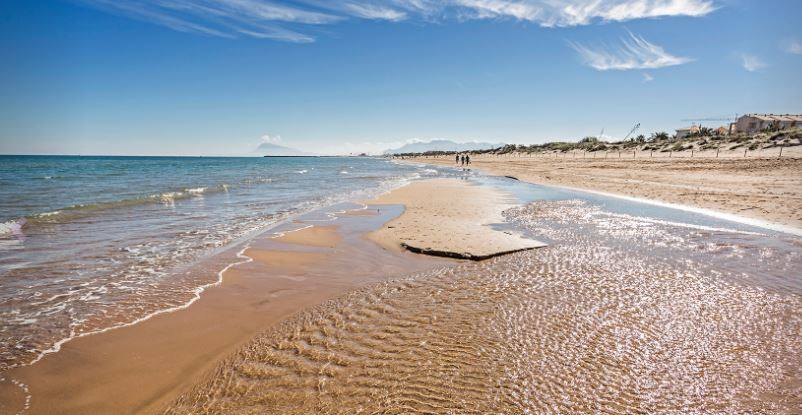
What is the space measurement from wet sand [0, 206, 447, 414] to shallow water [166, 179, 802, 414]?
467 mm

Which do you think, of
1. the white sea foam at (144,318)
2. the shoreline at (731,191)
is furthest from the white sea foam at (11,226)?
the shoreline at (731,191)

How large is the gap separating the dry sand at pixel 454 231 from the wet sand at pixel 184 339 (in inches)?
32.9

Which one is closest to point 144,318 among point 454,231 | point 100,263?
point 100,263

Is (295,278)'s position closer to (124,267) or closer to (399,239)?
(399,239)

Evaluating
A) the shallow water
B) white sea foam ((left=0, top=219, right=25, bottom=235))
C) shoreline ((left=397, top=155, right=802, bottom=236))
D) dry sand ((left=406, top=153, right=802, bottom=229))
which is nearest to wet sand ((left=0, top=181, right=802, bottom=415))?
the shallow water

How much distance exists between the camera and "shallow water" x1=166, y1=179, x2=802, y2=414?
320 centimetres

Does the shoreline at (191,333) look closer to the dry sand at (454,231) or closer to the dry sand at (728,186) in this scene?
the dry sand at (454,231)

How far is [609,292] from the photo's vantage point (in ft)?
18.1

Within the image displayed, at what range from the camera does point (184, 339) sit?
15.5ft

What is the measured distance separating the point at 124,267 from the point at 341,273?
4.91 metres

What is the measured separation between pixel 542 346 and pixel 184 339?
4665mm

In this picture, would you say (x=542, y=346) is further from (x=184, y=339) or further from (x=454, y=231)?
(x=454, y=231)

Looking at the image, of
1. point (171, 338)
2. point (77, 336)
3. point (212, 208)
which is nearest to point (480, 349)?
point (171, 338)

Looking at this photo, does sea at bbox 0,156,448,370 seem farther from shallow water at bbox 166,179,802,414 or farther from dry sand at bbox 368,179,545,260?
dry sand at bbox 368,179,545,260
